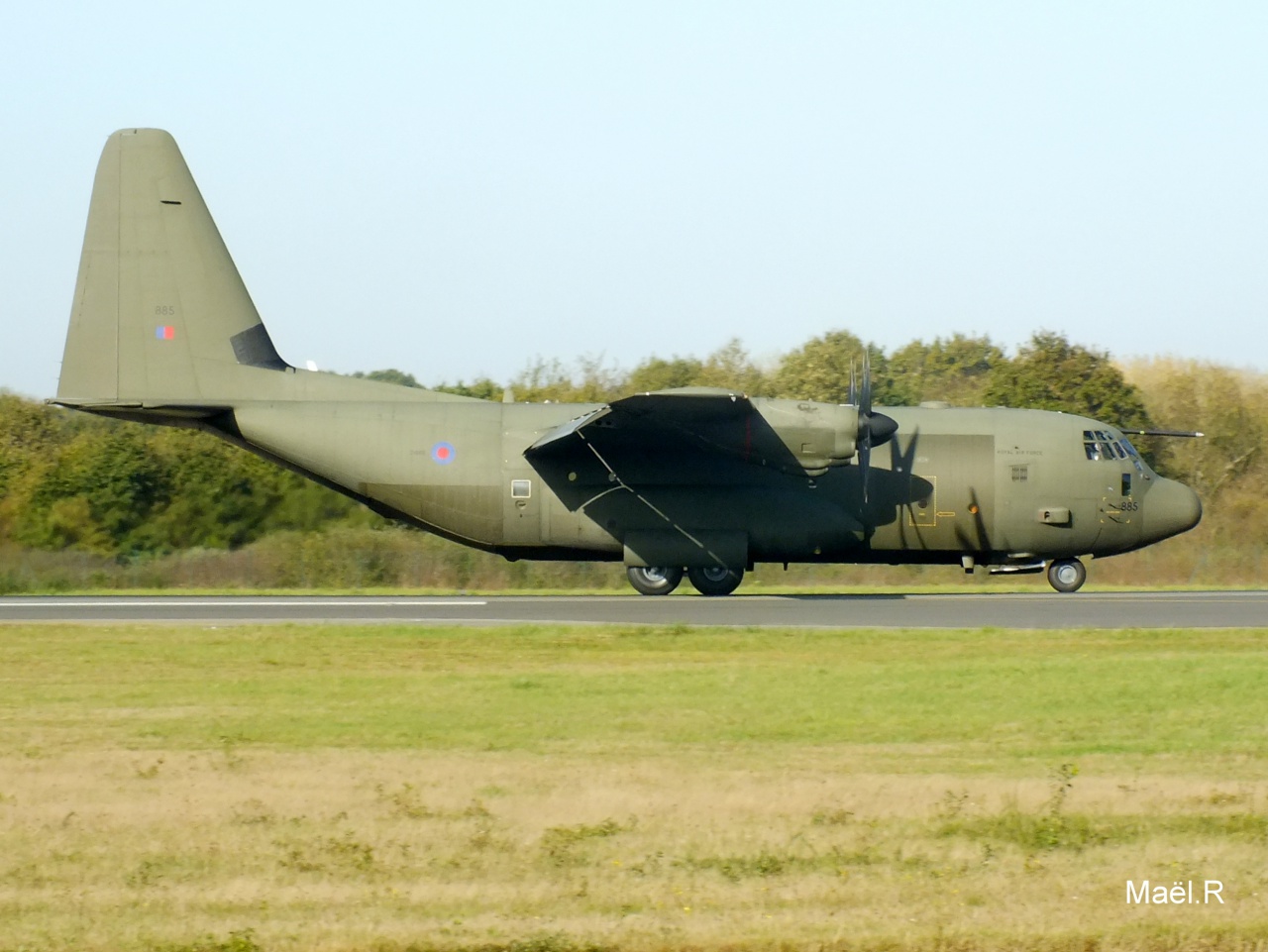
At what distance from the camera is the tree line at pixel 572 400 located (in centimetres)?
3216

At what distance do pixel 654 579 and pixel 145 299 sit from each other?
448 inches

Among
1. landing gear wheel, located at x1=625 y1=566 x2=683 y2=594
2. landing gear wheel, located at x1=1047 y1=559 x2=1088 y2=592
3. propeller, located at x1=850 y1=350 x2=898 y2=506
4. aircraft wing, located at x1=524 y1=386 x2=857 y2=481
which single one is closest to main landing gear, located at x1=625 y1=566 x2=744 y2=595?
landing gear wheel, located at x1=625 y1=566 x2=683 y2=594

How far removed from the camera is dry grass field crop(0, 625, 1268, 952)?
758cm

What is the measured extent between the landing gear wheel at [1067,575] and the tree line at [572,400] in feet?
20.7

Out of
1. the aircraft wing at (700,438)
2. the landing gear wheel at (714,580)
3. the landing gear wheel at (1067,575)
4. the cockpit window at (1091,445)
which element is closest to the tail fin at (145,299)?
the aircraft wing at (700,438)

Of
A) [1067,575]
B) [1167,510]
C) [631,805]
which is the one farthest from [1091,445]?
[631,805]

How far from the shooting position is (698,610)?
2481 cm

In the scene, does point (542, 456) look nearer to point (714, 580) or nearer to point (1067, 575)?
point (714, 580)

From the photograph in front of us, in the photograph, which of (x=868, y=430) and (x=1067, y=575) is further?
(x=1067, y=575)

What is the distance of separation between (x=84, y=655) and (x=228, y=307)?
1100 cm

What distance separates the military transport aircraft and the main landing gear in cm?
4

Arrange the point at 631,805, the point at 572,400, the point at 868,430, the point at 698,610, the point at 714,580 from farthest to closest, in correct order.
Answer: the point at 572,400 < the point at 714,580 < the point at 868,430 < the point at 698,610 < the point at 631,805

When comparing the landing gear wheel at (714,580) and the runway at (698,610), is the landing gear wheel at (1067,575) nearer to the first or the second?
the runway at (698,610)

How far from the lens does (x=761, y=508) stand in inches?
1080
